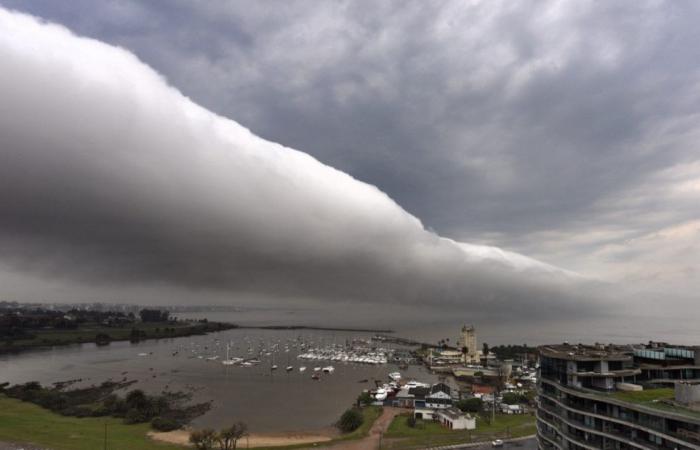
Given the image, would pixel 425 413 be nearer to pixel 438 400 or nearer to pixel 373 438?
pixel 438 400

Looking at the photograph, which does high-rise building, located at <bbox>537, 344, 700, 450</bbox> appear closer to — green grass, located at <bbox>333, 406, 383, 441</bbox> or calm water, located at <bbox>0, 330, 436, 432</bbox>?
green grass, located at <bbox>333, 406, 383, 441</bbox>

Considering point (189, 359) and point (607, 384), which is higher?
point (607, 384)

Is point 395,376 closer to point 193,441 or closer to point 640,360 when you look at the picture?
point 193,441

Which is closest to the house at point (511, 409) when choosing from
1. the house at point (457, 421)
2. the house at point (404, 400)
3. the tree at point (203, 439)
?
the house at point (457, 421)

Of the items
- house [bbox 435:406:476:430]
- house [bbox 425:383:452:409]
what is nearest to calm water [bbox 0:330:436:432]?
house [bbox 425:383:452:409]

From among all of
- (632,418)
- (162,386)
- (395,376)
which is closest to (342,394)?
(395,376)

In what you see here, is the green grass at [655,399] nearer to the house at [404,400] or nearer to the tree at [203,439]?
the tree at [203,439]
